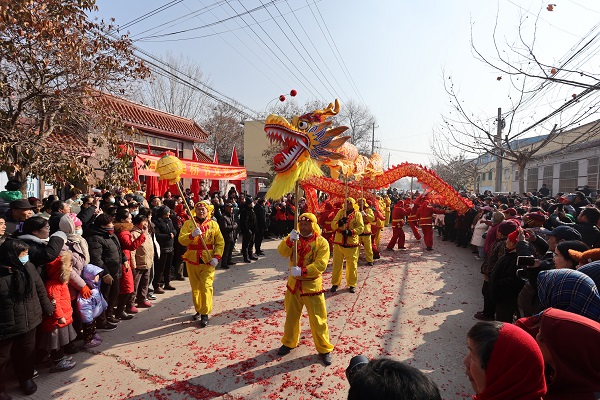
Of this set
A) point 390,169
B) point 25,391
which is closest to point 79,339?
point 25,391

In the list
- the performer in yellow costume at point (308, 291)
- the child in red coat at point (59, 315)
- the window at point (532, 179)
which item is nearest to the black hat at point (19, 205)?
the child in red coat at point (59, 315)

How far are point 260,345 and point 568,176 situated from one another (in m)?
21.1

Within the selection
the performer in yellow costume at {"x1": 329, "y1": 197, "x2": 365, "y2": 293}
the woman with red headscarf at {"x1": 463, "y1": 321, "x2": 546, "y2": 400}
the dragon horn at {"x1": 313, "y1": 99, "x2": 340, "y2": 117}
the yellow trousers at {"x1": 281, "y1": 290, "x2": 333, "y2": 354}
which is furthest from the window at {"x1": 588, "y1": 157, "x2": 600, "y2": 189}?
the woman with red headscarf at {"x1": 463, "y1": 321, "x2": 546, "y2": 400}

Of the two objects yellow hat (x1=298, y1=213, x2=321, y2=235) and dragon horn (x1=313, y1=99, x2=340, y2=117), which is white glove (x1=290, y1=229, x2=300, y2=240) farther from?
dragon horn (x1=313, y1=99, x2=340, y2=117)

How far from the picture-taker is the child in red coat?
11.5 feet

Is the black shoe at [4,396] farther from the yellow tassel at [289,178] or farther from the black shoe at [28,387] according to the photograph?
the yellow tassel at [289,178]

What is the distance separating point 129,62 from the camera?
17.8ft

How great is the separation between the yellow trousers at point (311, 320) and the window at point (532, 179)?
2381 cm

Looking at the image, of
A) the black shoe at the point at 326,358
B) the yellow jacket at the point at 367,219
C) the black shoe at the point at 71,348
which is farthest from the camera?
the yellow jacket at the point at 367,219

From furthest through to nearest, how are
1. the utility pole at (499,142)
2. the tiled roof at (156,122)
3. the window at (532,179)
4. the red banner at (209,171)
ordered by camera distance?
1. the window at (532,179)
2. the tiled roof at (156,122)
3. the red banner at (209,171)
4. the utility pole at (499,142)

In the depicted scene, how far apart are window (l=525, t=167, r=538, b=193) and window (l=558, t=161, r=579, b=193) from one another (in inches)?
128

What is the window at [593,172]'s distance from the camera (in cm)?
1586

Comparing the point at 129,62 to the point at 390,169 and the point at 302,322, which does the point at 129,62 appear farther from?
the point at 390,169

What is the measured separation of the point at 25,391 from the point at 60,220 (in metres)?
1.82
